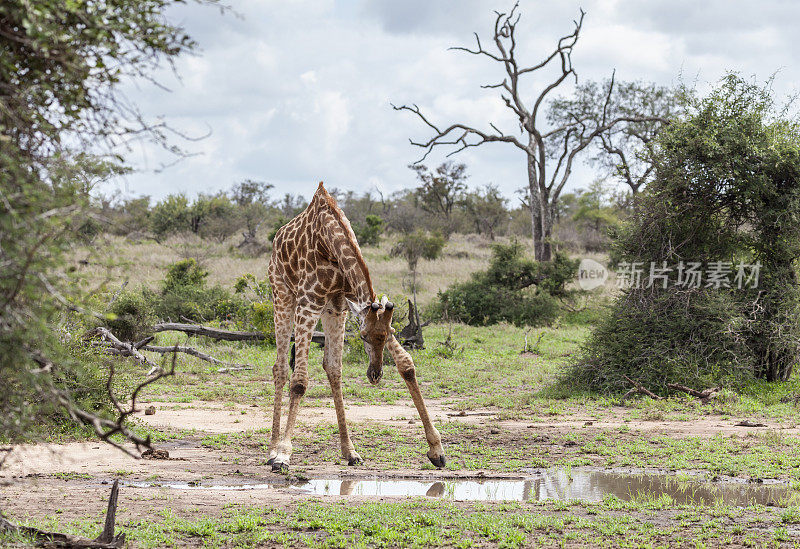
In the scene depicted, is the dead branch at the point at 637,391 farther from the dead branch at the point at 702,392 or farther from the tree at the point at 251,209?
the tree at the point at 251,209

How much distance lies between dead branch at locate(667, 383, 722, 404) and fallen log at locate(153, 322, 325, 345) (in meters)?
6.15

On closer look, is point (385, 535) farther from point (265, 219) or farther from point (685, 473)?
point (265, 219)

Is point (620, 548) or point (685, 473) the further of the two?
point (685, 473)

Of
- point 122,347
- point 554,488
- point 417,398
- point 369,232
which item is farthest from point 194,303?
point 369,232

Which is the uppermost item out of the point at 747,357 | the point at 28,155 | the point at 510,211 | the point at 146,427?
the point at 510,211

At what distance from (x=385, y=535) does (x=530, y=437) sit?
395cm

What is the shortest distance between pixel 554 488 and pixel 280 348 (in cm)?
323

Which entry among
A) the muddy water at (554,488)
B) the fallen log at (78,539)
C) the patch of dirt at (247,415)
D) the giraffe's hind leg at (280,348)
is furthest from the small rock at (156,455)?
the fallen log at (78,539)

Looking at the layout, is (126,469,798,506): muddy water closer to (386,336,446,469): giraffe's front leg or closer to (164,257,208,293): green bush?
(386,336,446,469): giraffe's front leg

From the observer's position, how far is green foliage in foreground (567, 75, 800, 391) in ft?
37.8

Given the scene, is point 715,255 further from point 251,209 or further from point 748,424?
point 251,209

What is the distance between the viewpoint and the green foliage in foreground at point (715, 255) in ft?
37.8

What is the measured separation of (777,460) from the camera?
7.52m

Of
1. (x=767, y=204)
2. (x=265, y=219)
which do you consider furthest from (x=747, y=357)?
(x=265, y=219)
